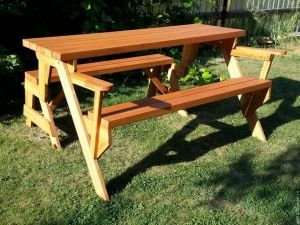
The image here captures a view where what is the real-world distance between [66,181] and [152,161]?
738 mm

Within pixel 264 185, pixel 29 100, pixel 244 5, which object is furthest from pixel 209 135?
pixel 244 5

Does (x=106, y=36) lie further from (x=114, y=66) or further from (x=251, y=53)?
(x=251, y=53)

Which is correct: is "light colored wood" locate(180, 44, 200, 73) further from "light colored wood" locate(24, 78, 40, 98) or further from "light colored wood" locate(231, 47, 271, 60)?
"light colored wood" locate(24, 78, 40, 98)

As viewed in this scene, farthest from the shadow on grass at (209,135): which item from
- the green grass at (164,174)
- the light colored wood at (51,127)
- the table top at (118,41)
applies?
the table top at (118,41)

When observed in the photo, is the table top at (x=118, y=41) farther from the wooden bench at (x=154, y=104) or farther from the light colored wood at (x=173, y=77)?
the light colored wood at (x=173, y=77)

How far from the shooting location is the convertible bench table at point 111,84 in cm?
303

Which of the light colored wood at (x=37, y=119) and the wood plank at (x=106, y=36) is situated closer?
the wood plank at (x=106, y=36)

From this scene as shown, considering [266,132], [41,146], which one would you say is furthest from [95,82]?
[266,132]

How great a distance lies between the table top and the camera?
10.2 ft

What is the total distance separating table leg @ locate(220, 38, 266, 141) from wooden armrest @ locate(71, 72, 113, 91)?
5.60ft

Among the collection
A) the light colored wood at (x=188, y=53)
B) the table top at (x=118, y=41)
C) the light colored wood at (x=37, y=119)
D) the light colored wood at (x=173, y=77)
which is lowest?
the light colored wood at (x=37, y=119)

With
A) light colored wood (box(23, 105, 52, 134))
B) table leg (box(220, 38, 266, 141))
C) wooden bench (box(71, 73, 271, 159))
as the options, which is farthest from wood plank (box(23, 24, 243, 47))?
light colored wood (box(23, 105, 52, 134))

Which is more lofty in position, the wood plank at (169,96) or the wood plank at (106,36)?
the wood plank at (106,36)

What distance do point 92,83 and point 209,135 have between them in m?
1.70
